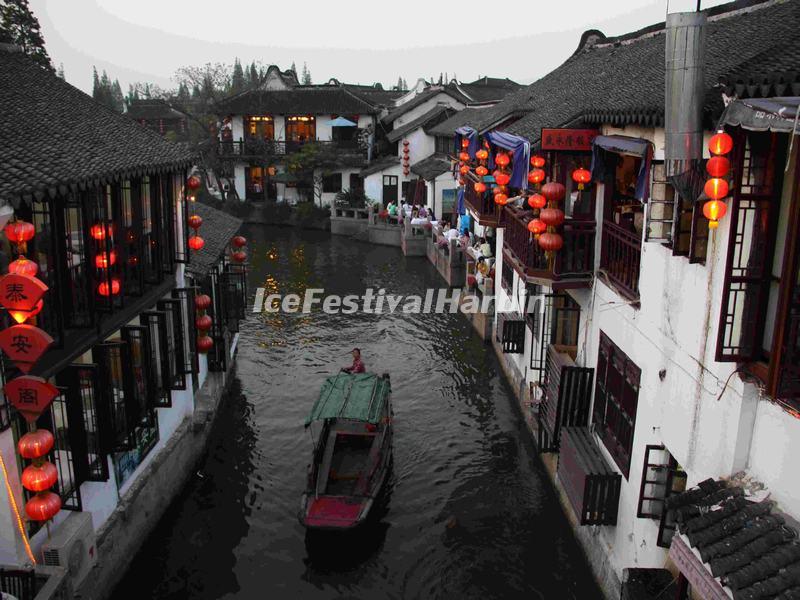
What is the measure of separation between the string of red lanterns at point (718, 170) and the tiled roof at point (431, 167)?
38786 millimetres

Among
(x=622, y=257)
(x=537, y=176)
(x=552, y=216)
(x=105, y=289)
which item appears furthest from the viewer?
(x=537, y=176)

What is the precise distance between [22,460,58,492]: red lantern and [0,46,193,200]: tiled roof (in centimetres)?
388

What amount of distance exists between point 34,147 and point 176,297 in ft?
21.5

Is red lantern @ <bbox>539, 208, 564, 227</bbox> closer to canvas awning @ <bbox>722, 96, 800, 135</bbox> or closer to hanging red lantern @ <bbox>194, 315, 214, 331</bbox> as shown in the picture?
canvas awning @ <bbox>722, 96, 800, 135</bbox>

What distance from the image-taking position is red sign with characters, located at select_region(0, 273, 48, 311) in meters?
9.15

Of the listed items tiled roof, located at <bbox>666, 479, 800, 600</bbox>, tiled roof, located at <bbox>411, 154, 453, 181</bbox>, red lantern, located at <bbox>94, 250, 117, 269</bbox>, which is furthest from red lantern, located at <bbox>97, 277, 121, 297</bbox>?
tiled roof, located at <bbox>411, 154, 453, 181</bbox>

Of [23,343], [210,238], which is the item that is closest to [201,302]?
[210,238]

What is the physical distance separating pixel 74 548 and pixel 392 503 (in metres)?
8.13

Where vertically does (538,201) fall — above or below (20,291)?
above

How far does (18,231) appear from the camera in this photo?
362 inches

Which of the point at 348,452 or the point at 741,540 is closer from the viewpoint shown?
the point at 741,540

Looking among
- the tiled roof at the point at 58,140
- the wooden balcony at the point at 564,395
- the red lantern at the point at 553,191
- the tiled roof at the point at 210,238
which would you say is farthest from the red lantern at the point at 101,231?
the wooden balcony at the point at 564,395

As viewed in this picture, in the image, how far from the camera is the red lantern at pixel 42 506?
1012 centimetres

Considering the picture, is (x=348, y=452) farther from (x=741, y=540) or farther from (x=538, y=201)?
(x=741, y=540)
